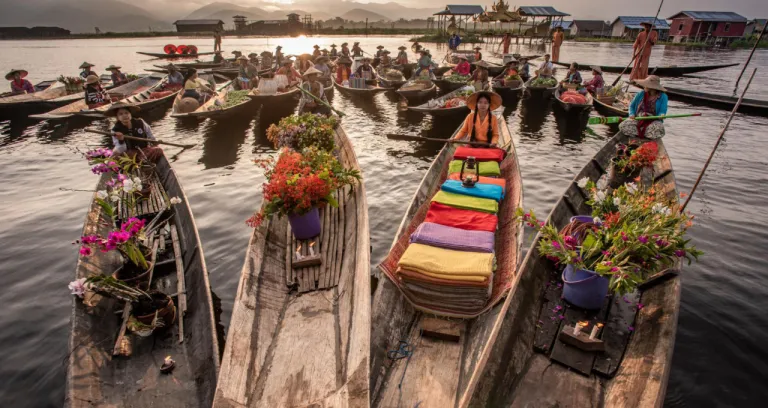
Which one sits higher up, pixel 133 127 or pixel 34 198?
pixel 133 127

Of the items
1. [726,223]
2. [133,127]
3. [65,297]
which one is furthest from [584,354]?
[133,127]

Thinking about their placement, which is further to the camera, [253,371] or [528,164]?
[528,164]

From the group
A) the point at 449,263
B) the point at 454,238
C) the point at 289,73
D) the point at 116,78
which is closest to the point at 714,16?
the point at 289,73

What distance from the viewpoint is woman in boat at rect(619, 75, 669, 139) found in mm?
8742

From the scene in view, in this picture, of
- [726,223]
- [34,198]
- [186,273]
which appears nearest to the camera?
[186,273]

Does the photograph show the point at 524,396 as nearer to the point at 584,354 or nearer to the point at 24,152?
the point at 584,354

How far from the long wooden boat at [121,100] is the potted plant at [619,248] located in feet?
47.8

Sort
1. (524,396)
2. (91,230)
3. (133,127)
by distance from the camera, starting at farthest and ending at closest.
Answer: (133,127) < (91,230) < (524,396)

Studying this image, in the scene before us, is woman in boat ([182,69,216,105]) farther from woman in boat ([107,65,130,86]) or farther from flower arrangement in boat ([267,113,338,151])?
flower arrangement in boat ([267,113,338,151])

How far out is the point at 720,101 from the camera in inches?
789

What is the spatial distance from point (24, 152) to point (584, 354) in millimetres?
20046

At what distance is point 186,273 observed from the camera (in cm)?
580

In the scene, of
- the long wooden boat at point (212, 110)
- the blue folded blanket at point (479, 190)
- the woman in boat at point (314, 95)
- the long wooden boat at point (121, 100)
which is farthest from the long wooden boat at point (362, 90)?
the blue folded blanket at point (479, 190)

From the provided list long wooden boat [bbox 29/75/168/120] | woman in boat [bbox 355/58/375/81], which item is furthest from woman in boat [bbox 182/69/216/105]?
woman in boat [bbox 355/58/375/81]
